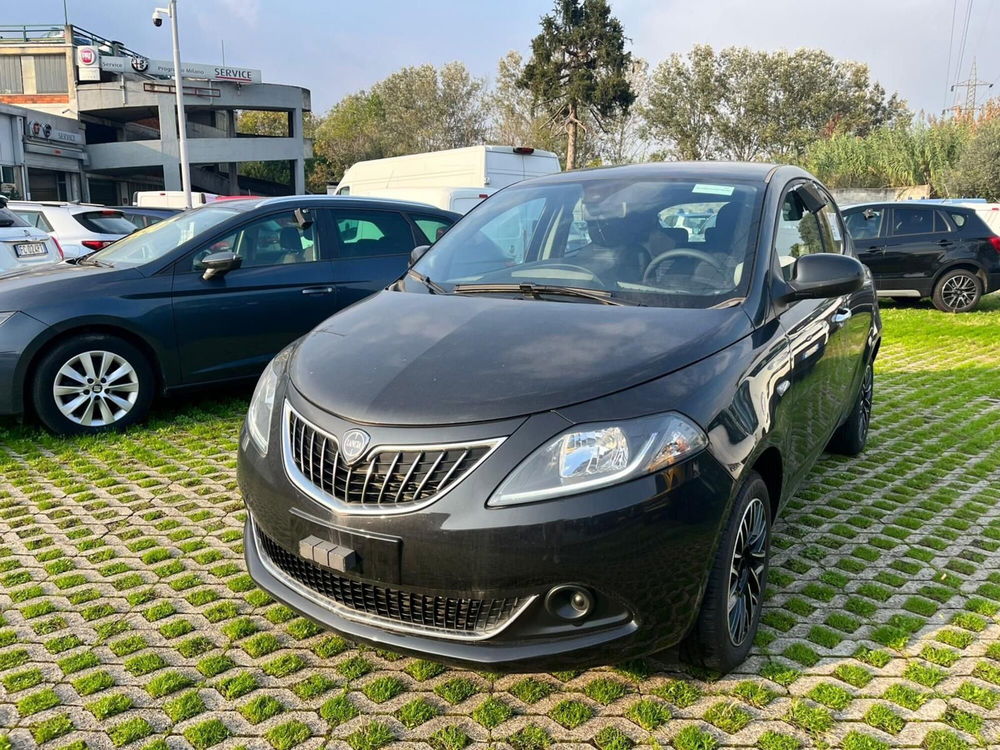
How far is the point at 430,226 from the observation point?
24.2 ft

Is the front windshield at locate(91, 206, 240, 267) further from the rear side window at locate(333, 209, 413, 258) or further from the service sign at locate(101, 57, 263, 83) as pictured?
the service sign at locate(101, 57, 263, 83)

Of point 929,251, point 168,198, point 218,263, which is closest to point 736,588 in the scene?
point 218,263

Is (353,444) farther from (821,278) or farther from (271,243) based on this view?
(271,243)

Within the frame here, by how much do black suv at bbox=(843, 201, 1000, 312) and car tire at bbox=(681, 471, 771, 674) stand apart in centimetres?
1171

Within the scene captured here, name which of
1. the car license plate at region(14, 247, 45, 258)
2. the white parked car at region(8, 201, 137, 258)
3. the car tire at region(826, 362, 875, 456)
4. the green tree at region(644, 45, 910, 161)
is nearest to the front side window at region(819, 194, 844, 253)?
the car tire at region(826, 362, 875, 456)

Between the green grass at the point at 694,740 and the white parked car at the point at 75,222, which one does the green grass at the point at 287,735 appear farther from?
the white parked car at the point at 75,222

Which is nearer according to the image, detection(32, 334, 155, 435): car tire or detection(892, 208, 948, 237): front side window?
detection(32, 334, 155, 435): car tire

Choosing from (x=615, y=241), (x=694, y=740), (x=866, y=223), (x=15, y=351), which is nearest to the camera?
(x=694, y=740)

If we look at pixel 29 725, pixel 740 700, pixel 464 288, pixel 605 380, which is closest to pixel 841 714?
pixel 740 700

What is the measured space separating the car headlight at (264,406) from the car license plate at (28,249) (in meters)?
6.48

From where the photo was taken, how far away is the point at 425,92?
53.3 m

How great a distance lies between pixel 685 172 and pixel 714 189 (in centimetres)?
30

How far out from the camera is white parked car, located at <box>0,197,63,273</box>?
806 centimetres

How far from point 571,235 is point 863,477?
2.69 meters
